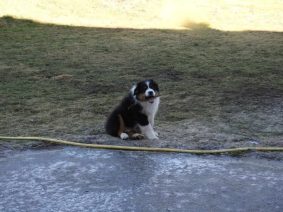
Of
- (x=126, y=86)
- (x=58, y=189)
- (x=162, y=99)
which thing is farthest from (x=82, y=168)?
(x=126, y=86)

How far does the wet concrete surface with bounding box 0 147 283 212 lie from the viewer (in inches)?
143

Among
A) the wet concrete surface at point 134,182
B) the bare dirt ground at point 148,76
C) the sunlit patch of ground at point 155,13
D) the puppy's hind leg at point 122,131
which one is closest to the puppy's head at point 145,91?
the puppy's hind leg at point 122,131

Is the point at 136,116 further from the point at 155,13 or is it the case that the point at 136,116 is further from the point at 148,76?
the point at 155,13

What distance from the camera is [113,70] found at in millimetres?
8078

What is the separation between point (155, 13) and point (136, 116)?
7148 mm

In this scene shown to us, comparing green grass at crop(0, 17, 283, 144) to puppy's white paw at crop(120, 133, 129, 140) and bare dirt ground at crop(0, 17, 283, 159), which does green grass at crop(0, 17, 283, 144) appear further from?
puppy's white paw at crop(120, 133, 129, 140)

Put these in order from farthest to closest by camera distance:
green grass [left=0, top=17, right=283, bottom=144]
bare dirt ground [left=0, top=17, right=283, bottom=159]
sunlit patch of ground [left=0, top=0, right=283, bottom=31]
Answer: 1. sunlit patch of ground [left=0, top=0, right=283, bottom=31]
2. green grass [left=0, top=17, right=283, bottom=144]
3. bare dirt ground [left=0, top=17, right=283, bottom=159]

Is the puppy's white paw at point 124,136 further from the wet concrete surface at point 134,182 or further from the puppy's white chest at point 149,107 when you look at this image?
the wet concrete surface at point 134,182

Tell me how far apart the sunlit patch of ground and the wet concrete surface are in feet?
22.2

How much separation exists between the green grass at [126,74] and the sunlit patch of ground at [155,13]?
51 cm

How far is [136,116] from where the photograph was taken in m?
5.20

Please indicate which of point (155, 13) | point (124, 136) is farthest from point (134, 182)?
point (155, 13)

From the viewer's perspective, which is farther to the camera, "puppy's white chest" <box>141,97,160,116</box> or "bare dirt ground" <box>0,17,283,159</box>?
"bare dirt ground" <box>0,17,283,159</box>

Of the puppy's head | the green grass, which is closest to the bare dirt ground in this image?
the green grass
